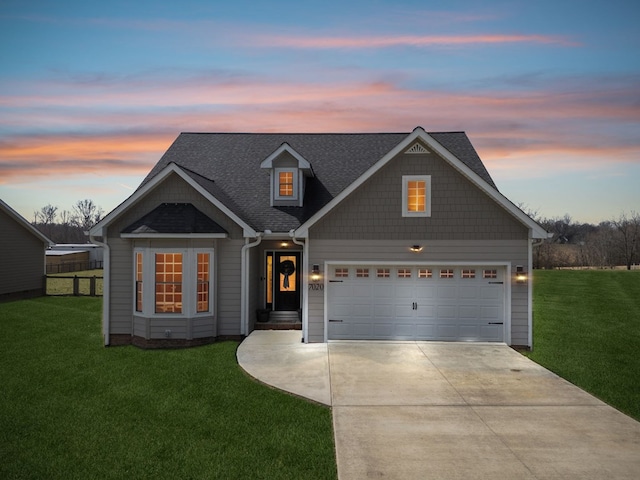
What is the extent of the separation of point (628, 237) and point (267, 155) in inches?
2425

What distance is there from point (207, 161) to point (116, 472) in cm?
1382

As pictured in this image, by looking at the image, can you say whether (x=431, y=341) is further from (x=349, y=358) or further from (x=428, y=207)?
(x=428, y=207)

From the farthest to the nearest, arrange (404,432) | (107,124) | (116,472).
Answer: (107,124)
(404,432)
(116,472)

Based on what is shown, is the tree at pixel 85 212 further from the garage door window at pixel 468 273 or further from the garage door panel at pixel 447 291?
the garage door window at pixel 468 273

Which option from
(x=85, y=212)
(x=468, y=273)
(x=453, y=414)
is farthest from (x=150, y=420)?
(x=85, y=212)

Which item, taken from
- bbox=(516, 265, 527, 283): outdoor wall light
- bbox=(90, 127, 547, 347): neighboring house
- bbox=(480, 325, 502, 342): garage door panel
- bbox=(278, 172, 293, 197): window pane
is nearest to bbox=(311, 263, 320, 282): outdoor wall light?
bbox=(90, 127, 547, 347): neighboring house

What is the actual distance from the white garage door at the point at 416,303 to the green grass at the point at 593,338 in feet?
6.15

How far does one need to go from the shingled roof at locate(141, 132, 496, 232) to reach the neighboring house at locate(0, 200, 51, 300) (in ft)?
36.7

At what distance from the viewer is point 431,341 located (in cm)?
1257

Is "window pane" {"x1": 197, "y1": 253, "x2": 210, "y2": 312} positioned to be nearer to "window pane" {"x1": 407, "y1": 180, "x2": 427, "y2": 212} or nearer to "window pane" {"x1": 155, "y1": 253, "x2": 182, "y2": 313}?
"window pane" {"x1": 155, "y1": 253, "x2": 182, "y2": 313}

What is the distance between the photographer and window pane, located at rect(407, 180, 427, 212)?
12469mm

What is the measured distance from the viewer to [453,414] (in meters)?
7.21

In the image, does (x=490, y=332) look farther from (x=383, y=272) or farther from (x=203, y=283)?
(x=203, y=283)

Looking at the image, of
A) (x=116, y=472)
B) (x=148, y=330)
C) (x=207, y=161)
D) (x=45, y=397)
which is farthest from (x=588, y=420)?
(x=207, y=161)
